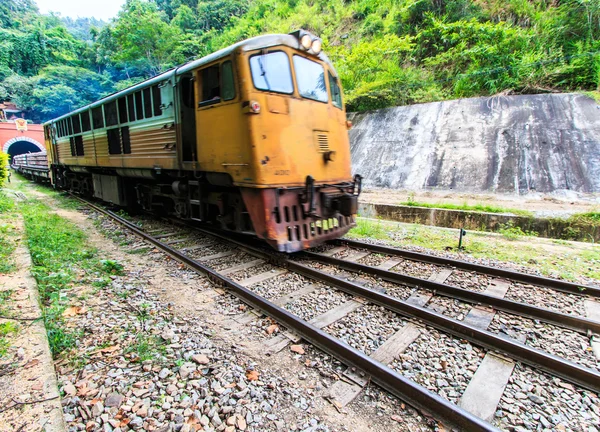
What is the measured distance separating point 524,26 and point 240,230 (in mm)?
17492

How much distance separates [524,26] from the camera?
14914mm

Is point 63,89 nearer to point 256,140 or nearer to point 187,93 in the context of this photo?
point 187,93

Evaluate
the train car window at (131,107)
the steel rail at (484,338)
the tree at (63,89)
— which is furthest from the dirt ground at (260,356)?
the tree at (63,89)

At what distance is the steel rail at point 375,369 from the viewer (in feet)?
6.70

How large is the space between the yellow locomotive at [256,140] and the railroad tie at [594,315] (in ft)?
10.5

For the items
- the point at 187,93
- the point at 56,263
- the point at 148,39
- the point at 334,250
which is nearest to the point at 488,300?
the point at 334,250

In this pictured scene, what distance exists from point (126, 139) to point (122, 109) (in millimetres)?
743

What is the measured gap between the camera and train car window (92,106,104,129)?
29.1 feet

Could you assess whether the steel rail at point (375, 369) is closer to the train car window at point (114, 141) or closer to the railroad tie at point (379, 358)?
the railroad tie at point (379, 358)

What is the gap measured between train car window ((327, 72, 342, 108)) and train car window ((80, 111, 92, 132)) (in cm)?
777

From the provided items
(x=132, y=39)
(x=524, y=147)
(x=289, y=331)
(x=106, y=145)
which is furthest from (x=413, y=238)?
(x=132, y=39)

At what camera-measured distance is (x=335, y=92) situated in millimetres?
6148

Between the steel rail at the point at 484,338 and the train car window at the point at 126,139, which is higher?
the train car window at the point at 126,139

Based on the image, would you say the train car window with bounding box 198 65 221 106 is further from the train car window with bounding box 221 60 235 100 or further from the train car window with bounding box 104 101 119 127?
the train car window with bounding box 104 101 119 127
